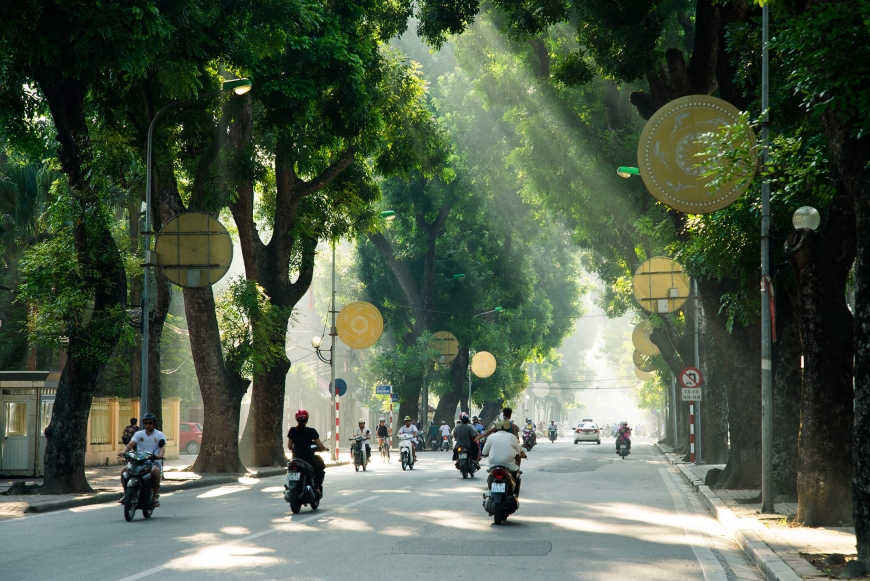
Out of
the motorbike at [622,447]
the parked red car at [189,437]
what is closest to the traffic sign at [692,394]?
the motorbike at [622,447]

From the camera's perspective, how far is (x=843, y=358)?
11508 millimetres

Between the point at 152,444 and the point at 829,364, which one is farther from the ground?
the point at 829,364

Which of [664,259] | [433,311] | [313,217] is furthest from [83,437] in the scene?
[433,311]

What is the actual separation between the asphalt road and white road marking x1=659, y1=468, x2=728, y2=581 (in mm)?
29

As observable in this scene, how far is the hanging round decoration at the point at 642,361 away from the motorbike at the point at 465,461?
20834 millimetres

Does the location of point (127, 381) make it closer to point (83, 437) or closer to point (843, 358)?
point (83, 437)

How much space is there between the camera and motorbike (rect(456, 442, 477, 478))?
871 inches

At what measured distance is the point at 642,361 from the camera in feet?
140

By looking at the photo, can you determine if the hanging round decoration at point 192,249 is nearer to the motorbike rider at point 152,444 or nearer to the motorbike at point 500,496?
the motorbike rider at point 152,444

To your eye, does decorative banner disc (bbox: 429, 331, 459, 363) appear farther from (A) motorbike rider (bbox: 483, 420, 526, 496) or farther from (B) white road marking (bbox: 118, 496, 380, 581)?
(A) motorbike rider (bbox: 483, 420, 526, 496)

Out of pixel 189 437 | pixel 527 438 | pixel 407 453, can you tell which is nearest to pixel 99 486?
pixel 407 453

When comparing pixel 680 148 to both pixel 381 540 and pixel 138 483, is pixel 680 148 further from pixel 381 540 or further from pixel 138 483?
pixel 138 483

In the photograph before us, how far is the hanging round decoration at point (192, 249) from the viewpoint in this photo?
69.3ft

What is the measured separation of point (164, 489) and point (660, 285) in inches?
594
